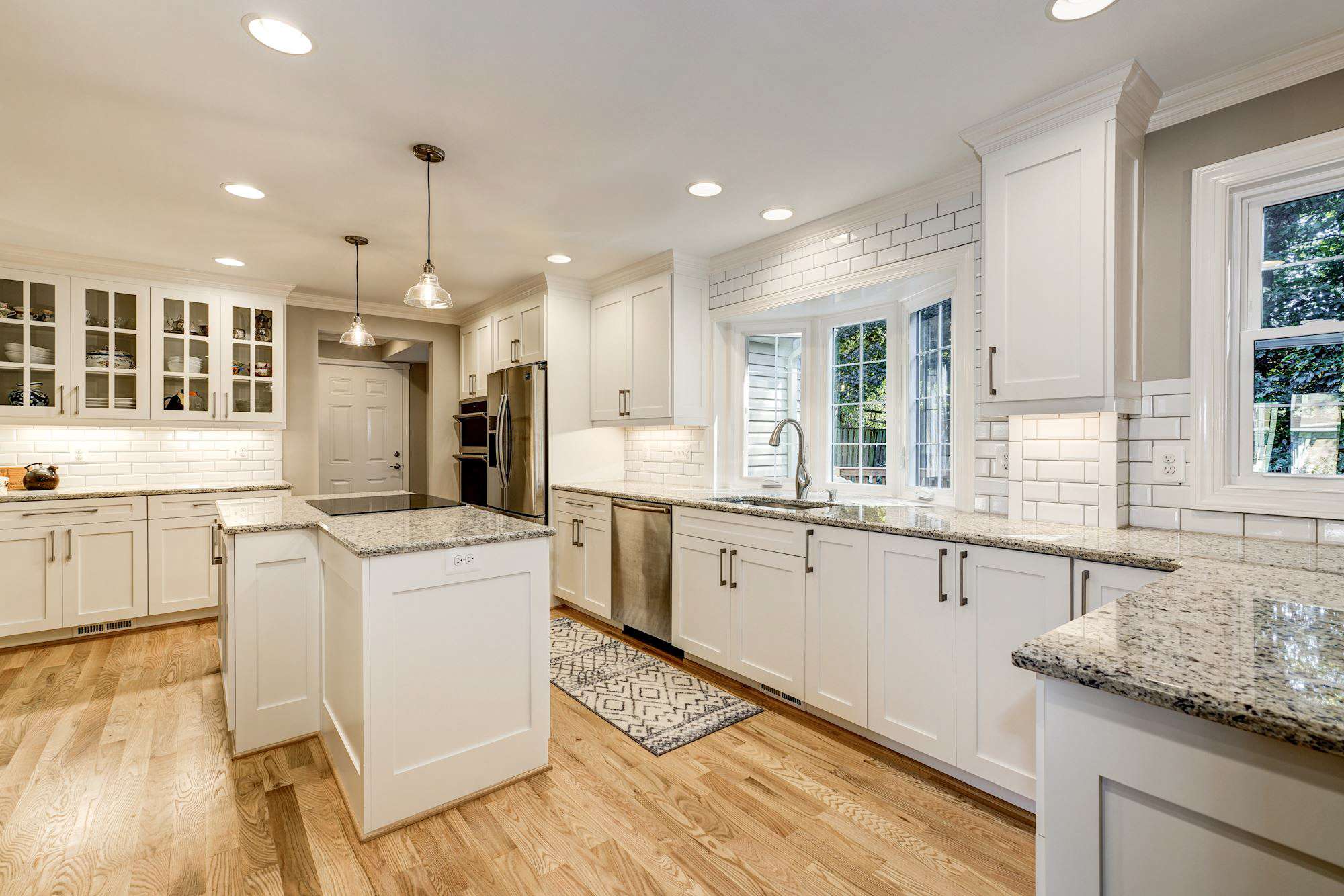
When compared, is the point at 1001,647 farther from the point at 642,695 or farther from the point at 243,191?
the point at 243,191

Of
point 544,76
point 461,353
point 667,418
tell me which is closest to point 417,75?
point 544,76

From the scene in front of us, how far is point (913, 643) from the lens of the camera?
2242mm

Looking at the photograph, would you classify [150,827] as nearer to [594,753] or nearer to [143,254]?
[594,753]

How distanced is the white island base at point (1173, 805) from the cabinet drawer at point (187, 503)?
14.2ft

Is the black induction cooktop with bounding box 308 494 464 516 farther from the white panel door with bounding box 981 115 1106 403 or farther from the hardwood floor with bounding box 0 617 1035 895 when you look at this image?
the white panel door with bounding box 981 115 1106 403

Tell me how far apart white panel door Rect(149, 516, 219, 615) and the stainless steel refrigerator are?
180 centimetres


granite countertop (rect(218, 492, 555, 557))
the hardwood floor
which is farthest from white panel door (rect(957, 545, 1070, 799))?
granite countertop (rect(218, 492, 555, 557))

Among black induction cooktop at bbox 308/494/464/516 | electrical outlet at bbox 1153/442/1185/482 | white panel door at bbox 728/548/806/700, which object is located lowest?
white panel door at bbox 728/548/806/700

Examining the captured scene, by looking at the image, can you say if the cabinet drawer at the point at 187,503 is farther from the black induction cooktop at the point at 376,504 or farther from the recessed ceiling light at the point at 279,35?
the recessed ceiling light at the point at 279,35

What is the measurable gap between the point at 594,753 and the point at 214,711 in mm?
1804

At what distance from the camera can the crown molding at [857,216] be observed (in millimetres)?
2656

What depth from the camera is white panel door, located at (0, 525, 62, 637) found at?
3502 millimetres

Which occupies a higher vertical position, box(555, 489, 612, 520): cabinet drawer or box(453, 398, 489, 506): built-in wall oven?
box(453, 398, 489, 506): built-in wall oven

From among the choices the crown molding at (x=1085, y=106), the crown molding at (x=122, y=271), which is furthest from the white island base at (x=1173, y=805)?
the crown molding at (x=122, y=271)
